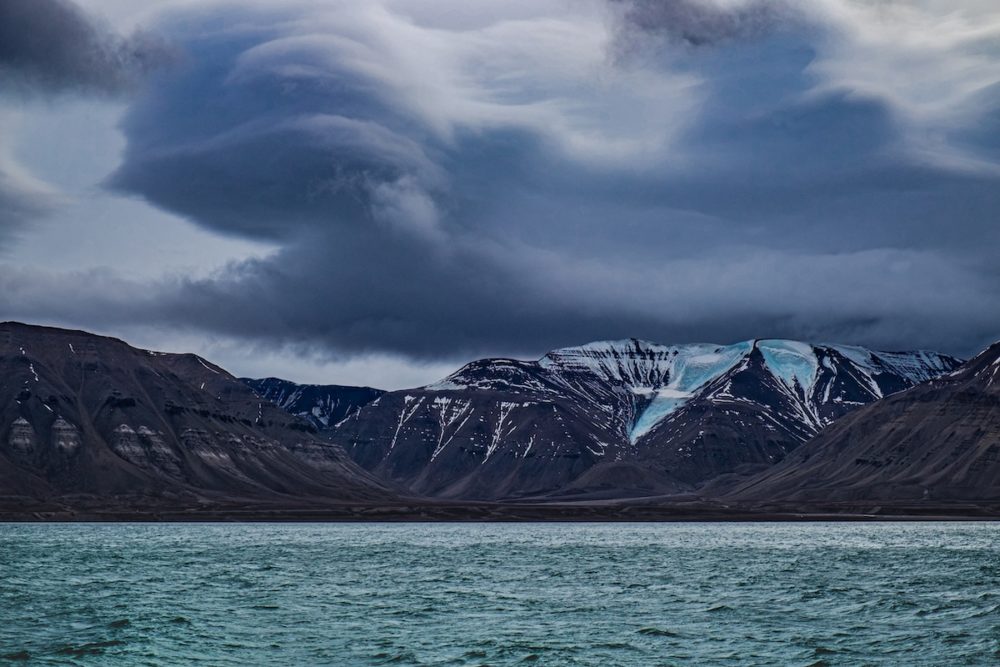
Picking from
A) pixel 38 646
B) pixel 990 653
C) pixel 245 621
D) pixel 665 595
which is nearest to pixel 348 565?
pixel 665 595

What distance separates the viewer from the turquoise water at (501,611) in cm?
5581

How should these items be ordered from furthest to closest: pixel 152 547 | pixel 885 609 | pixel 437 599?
pixel 152 547 < pixel 437 599 < pixel 885 609

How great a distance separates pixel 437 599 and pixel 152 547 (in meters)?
94.6

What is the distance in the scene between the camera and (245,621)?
224ft

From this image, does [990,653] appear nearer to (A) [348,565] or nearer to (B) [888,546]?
(A) [348,565]

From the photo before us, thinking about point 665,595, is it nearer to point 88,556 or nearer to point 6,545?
point 88,556

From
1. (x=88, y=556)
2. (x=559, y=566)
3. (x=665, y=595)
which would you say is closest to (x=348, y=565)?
(x=559, y=566)

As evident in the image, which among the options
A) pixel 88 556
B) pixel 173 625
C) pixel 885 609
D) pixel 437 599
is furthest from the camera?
pixel 88 556

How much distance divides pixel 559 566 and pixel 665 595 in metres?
35.9

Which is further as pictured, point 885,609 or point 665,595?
point 665,595

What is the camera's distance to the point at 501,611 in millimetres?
73812

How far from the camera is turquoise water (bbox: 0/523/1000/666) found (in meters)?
55.8

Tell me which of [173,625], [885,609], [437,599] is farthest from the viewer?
[437,599]

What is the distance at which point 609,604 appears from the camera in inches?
3088
